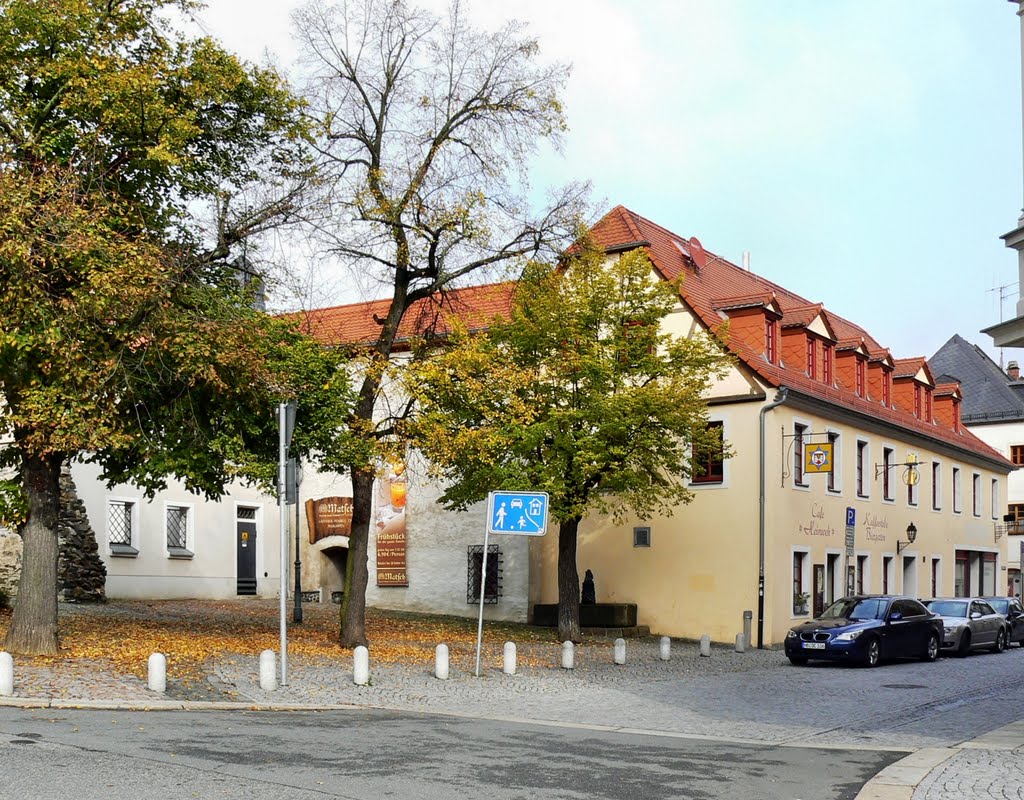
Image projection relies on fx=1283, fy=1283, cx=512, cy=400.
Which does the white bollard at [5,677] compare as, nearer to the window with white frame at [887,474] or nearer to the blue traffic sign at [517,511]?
the blue traffic sign at [517,511]

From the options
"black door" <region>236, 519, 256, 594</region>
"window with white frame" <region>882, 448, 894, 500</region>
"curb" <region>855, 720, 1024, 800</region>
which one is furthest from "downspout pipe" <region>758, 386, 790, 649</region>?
"curb" <region>855, 720, 1024, 800</region>

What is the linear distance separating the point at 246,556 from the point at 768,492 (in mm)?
16518

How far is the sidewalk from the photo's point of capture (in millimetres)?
12492

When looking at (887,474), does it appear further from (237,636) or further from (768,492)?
(237,636)

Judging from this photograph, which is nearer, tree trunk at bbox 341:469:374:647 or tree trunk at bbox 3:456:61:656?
tree trunk at bbox 3:456:61:656

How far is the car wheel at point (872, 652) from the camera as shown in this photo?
83.6 feet

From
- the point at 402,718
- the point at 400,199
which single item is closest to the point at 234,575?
the point at 400,199

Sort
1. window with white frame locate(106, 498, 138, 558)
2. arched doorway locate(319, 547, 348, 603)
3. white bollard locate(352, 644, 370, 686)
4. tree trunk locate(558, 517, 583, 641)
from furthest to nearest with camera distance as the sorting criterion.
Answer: arched doorway locate(319, 547, 348, 603), window with white frame locate(106, 498, 138, 558), tree trunk locate(558, 517, 583, 641), white bollard locate(352, 644, 370, 686)

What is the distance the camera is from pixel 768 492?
3238 cm

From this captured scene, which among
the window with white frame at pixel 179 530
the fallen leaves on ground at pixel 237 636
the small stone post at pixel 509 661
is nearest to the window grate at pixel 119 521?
the window with white frame at pixel 179 530

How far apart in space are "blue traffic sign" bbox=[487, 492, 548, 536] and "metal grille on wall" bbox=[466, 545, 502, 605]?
15.9m

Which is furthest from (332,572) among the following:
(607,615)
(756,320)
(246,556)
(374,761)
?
(374,761)

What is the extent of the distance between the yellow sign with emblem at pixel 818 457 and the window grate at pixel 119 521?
18.1m

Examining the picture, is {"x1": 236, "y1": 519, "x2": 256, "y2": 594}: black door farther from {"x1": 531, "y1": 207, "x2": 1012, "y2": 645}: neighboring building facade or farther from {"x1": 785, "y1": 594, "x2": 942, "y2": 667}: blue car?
{"x1": 785, "y1": 594, "x2": 942, "y2": 667}: blue car
